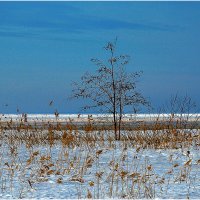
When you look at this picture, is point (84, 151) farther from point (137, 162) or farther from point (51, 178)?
point (51, 178)

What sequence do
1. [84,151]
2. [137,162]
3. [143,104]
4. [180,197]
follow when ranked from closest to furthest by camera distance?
[180,197], [137,162], [84,151], [143,104]

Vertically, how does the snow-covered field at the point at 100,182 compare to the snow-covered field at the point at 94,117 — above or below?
below

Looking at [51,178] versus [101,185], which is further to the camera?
[51,178]

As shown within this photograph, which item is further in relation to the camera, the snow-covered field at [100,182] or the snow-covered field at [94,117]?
the snow-covered field at [94,117]

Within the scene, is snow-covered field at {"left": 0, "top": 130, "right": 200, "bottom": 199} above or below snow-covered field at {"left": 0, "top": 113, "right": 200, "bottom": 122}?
below

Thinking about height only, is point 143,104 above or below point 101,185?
above

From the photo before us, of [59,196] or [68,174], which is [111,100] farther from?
[59,196]

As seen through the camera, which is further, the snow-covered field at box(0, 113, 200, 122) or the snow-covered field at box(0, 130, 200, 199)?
the snow-covered field at box(0, 113, 200, 122)

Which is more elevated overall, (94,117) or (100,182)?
(94,117)

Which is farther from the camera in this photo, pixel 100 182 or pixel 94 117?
pixel 94 117

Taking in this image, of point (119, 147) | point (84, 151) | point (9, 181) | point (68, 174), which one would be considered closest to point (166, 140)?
point (119, 147)

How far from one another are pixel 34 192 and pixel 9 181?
37.0 inches

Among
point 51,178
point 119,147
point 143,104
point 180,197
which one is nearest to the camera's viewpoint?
point 180,197

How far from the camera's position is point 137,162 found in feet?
30.9
